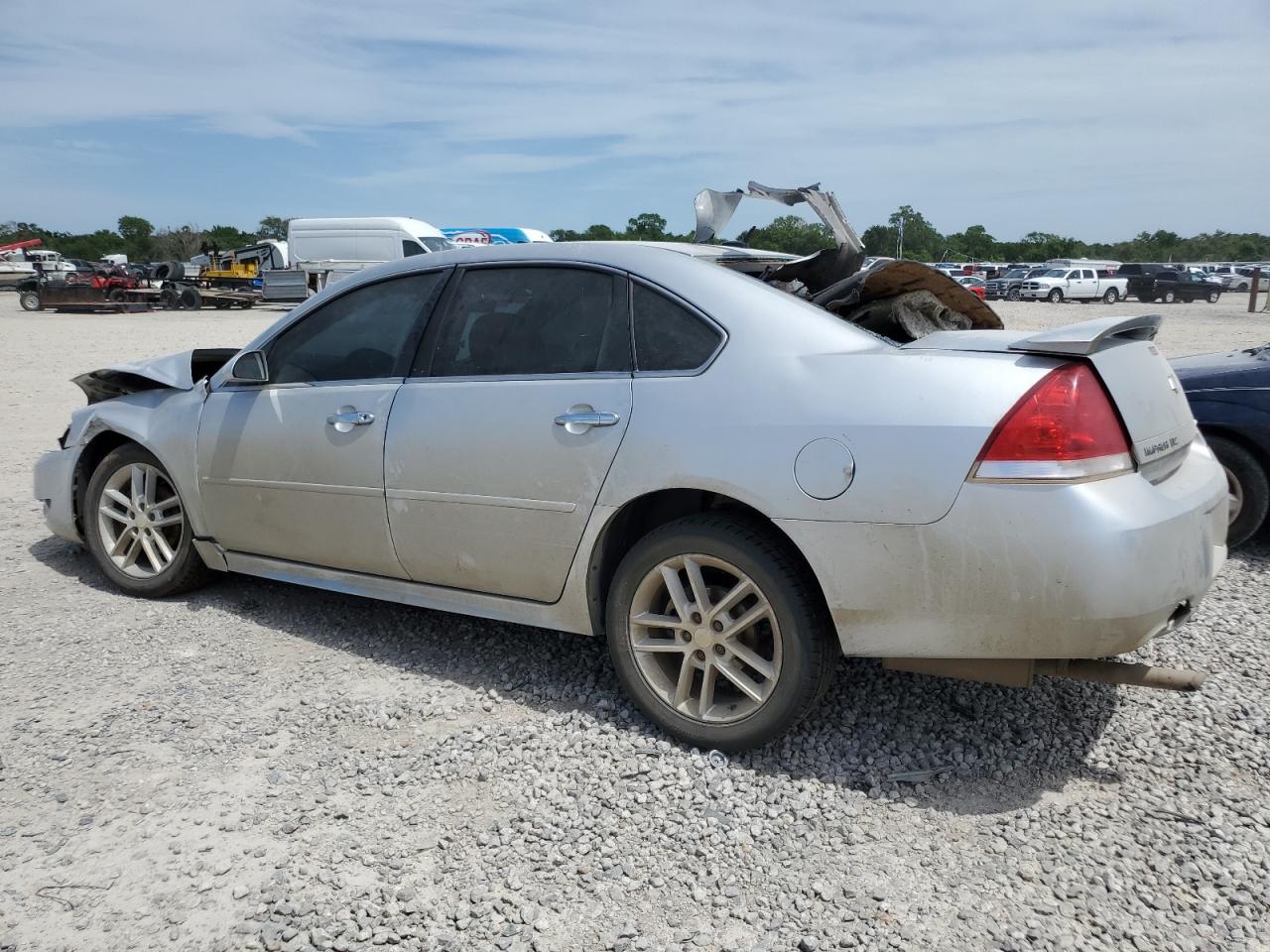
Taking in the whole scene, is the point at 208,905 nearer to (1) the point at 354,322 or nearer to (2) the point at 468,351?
(2) the point at 468,351

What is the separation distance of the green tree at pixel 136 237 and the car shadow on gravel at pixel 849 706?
83281 millimetres

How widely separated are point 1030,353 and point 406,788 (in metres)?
2.26

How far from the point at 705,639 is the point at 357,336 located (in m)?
1.99

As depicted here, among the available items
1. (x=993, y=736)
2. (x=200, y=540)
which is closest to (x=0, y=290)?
(x=200, y=540)

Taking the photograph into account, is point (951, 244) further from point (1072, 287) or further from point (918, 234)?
point (1072, 287)

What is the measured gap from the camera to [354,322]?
4094mm

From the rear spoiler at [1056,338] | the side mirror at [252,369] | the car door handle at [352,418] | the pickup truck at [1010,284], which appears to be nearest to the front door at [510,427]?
the car door handle at [352,418]

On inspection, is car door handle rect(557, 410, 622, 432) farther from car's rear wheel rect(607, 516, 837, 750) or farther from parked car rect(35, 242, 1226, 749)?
car's rear wheel rect(607, 516, 837, 750)

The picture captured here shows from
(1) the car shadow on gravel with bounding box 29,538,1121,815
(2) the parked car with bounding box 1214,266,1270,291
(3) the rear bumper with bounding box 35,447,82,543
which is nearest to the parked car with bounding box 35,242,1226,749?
(1) the car shadow on gravel with bounding box 29,538,1121,815

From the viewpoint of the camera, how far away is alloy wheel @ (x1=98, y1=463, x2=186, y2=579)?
15.3ft

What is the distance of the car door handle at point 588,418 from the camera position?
127 inches

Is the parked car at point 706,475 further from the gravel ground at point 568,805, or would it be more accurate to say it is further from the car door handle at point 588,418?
the gravel ground at point 568,805

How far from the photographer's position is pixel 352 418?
385 centimetres

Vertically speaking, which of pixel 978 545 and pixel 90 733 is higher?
pixel 978 545
